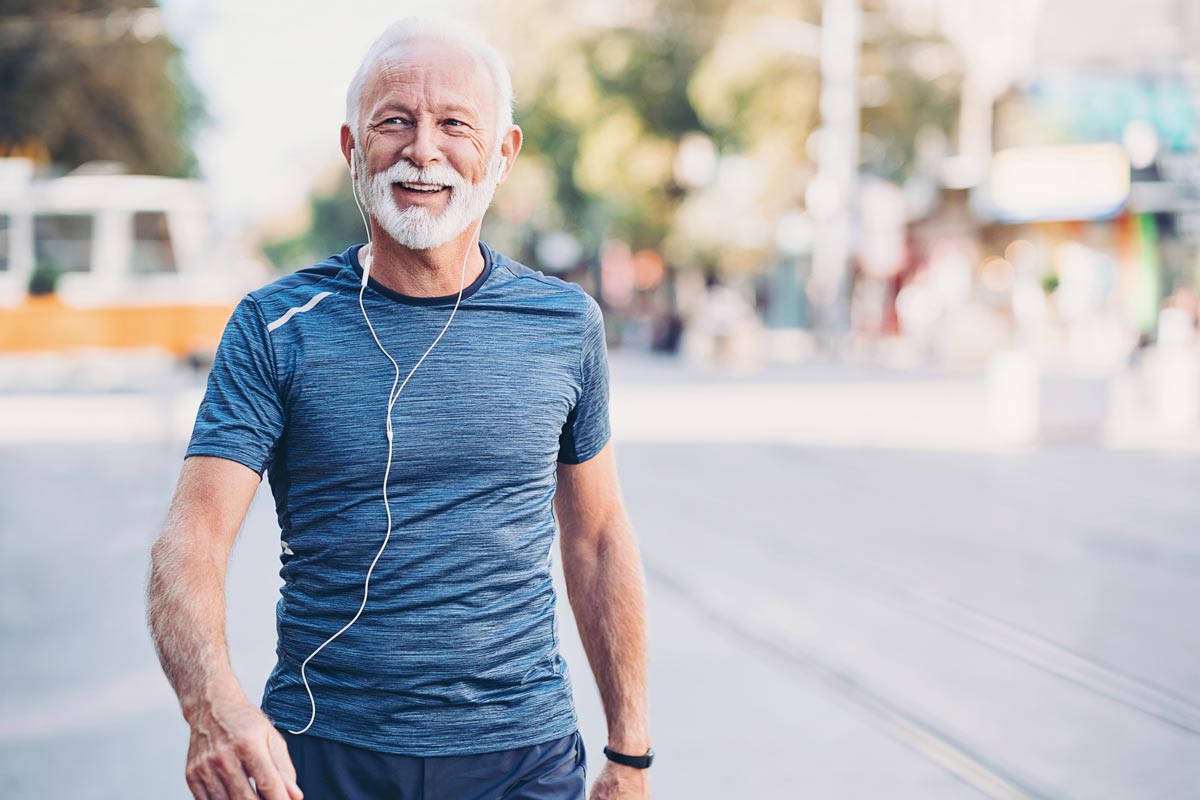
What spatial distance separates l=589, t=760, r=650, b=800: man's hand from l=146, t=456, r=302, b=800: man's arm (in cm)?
64

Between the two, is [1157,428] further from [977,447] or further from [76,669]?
[76,669]

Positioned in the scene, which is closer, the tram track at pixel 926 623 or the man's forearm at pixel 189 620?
the man's forearm at pixel 189 620

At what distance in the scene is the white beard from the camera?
2357 mm

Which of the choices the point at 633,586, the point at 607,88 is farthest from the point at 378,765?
the point at 607,88

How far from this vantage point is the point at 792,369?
99.8 ft

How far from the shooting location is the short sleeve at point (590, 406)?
2.51 meters

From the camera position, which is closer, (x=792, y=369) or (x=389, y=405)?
(x=389, y=405)

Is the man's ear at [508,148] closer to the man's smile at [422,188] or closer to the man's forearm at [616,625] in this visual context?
the man's smile at [422,188]

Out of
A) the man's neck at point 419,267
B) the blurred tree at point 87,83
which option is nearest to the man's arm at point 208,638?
the man's neck at point 419,267

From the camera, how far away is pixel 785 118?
3419 cm

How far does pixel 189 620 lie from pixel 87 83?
27487 mm

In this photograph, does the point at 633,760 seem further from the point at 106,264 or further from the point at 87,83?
the point at 87,83

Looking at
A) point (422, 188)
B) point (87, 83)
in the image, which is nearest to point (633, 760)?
point (422, 188)

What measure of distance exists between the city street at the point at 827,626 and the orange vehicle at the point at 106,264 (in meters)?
10.9
